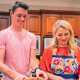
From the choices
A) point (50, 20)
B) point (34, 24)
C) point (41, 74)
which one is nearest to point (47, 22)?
A: point (50, 20)

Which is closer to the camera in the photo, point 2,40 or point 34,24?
point 2,40

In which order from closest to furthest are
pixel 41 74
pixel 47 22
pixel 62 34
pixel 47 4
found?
pixel 41 74, pixel 62 34, pixel 47 22, pixel 47 4

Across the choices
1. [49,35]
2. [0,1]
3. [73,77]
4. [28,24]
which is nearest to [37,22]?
[28,24]

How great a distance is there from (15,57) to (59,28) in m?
0.48

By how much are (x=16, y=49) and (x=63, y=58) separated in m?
0.47

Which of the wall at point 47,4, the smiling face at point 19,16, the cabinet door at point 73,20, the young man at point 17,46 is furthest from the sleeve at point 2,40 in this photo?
the wall at point 47,4

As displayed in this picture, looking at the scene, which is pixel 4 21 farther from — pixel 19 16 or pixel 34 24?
pixel 19 16

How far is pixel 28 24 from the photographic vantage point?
2811mm

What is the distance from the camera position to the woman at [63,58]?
1.03 metres

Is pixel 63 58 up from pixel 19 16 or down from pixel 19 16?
down

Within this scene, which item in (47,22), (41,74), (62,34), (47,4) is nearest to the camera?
(41,74)

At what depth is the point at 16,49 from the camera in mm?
864

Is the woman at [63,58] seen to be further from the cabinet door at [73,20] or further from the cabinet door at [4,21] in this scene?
the cabinet door at [4,21]

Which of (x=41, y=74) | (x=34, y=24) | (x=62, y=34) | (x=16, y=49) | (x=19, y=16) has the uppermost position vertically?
(x=34, y=24)
